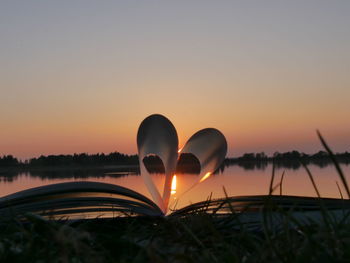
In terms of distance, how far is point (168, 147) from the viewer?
4.83m

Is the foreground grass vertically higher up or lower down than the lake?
higher up

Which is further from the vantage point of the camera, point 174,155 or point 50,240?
point 174,155

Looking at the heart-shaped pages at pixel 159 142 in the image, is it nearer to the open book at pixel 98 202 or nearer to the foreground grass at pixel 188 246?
the open book at pixel 98 202

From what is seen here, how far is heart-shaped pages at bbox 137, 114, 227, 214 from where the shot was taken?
4750 millimetres

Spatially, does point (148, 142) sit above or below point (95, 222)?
above

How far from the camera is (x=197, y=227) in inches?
40.8

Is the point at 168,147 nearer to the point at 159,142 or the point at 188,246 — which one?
the point at 159,142

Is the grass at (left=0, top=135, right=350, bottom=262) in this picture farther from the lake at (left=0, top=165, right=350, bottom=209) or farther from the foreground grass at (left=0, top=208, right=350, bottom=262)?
the lake at (left=0, top=165, right=350, bottom=209)

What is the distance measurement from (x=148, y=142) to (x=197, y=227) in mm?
3857

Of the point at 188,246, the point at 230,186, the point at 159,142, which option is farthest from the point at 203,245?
the point at 230,186

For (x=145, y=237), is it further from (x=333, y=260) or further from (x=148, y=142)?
(x=148, y=142)

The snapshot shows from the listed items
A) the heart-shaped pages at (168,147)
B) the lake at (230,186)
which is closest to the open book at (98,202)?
the lake at (230,186)

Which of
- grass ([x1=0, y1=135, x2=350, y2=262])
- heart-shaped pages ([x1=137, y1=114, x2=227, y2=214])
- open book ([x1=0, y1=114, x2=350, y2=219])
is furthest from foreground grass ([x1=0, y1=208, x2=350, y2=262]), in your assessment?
heart-shaped pages ([x1=137, y1=114, x2=227, y2=214])

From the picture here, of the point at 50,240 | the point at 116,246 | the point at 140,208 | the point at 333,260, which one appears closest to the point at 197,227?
the point at 116,246
